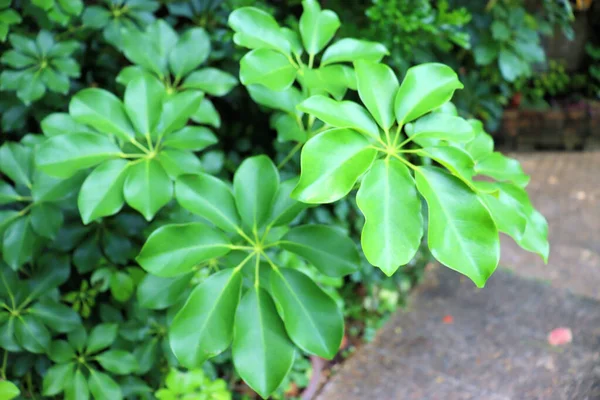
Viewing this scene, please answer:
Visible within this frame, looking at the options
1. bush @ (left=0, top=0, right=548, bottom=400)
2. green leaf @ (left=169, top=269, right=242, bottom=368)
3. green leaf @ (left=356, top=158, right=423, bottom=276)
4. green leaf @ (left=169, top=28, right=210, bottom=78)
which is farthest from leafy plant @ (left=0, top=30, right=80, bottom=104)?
green leaf @ (left=356, top=158, right=423, bottom=276)

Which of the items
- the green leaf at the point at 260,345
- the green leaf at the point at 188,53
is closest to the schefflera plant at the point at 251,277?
the green leaf at the point at 260,345

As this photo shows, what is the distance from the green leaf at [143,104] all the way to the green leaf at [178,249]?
0.30m

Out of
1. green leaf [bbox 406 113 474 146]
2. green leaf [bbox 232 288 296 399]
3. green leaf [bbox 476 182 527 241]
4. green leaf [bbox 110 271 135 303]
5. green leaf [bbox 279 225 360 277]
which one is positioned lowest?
green leaf [bbox 110 271 135 303]

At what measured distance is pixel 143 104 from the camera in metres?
1.19

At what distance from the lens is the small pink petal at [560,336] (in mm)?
2181

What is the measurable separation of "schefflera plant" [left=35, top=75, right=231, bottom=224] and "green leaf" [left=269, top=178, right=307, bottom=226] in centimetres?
23

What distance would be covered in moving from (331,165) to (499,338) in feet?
6.04

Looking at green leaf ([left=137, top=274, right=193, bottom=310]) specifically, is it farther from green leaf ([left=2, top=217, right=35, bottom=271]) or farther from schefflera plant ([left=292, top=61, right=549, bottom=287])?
schefflera plant ([left=292, top=61, right=549, bottom=287])

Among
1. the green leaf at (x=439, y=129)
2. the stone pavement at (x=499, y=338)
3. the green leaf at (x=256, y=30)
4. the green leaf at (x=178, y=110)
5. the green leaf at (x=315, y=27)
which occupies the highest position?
the green leaf at (x=256, y=30)

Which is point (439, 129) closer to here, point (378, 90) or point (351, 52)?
point (378, 90)

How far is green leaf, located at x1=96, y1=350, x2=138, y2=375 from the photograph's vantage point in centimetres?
140

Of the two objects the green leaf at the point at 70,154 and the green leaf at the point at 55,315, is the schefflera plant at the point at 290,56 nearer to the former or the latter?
the green leaf at the point at 70,154

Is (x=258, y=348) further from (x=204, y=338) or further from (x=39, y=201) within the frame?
(x=39, y=201)

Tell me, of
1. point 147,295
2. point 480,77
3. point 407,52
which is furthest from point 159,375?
point 480,77
